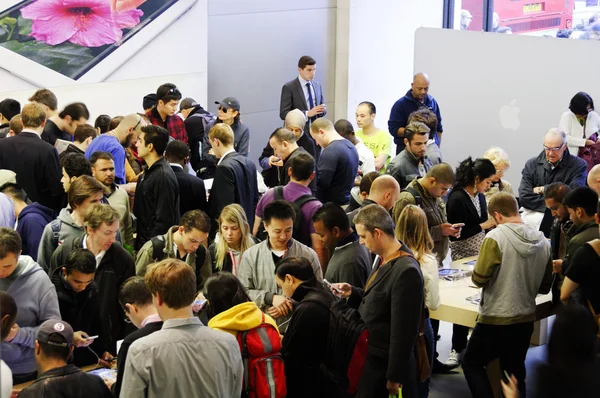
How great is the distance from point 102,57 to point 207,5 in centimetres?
164

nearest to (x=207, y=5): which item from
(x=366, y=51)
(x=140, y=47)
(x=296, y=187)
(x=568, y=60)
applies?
(x=140, y=47)

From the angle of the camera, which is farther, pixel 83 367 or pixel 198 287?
pixel 198 287

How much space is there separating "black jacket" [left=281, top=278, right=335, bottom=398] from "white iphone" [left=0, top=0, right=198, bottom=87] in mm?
5378

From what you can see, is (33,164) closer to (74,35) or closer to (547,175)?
(74,35)

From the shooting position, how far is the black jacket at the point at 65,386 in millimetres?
3445

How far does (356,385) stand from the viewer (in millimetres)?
4504

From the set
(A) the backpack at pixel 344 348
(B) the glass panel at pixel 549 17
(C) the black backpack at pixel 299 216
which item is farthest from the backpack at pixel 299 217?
(B) the glass panel at pixel 549 17

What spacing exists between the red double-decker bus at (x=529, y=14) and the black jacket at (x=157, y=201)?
7.21m

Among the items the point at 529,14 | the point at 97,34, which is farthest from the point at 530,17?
the point at 97,34

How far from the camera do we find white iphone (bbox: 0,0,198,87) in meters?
8.51

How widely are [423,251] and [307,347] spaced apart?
1.21 metres

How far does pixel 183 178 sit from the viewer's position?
6371mm

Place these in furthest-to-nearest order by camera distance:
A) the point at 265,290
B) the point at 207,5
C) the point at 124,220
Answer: the point at 207,5 < the point at 124,220 < the point at 265,290

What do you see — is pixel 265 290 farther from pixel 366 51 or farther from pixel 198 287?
pixel 366 51
